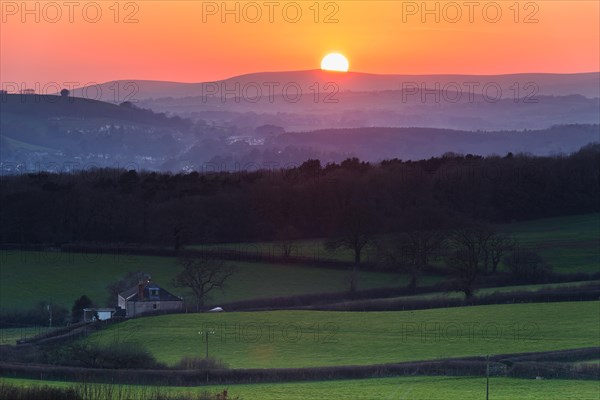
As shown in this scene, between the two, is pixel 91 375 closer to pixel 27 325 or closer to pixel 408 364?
pixel 408 364

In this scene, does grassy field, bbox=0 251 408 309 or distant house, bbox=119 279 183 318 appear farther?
grassy field, bbox=0 251 408 309

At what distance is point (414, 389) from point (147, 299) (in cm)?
2745

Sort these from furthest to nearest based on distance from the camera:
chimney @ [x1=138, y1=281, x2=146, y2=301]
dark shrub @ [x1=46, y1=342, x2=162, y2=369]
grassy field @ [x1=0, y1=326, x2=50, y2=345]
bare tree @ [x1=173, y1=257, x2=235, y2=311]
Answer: bare tree @ [x1=173, y1=257, x2=235, y2=311] → chimney @ [x1=138, y1=281, x2=146, y2=301] → grassy field @ [x1=0, y1=326, x2=50, y2=345] → dark shrub @ [x1=46, y1=342, x2=162, y2=369]

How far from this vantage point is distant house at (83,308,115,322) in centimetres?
5632

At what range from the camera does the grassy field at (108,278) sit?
60.0m

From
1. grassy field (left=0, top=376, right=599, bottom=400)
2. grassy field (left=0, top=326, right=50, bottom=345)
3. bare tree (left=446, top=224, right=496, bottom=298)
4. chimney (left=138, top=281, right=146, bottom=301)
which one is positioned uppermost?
bare tree (left=446, top=224, right=496, bottom=298)

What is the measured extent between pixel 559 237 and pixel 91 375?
48.4m

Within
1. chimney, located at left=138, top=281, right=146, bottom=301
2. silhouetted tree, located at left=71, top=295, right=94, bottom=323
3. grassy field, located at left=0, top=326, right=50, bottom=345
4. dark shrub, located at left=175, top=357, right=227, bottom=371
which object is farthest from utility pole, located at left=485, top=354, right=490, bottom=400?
silhouetted tree, located at left=71, top=295, right=94, bottom=323

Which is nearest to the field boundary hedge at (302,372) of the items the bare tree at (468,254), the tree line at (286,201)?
the bare tree at (468,254)

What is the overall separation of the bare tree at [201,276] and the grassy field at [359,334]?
7.23m

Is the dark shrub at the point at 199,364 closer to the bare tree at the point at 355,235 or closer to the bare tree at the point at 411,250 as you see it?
the bare tree at the point at 411,250

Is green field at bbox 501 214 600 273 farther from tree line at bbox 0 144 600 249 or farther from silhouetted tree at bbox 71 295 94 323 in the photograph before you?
silhouetted tree at bbox 71 295 94 323

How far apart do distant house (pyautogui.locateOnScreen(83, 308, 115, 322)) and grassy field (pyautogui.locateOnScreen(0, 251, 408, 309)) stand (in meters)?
2.23

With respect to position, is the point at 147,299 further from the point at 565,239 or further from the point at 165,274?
the point at 565,239
